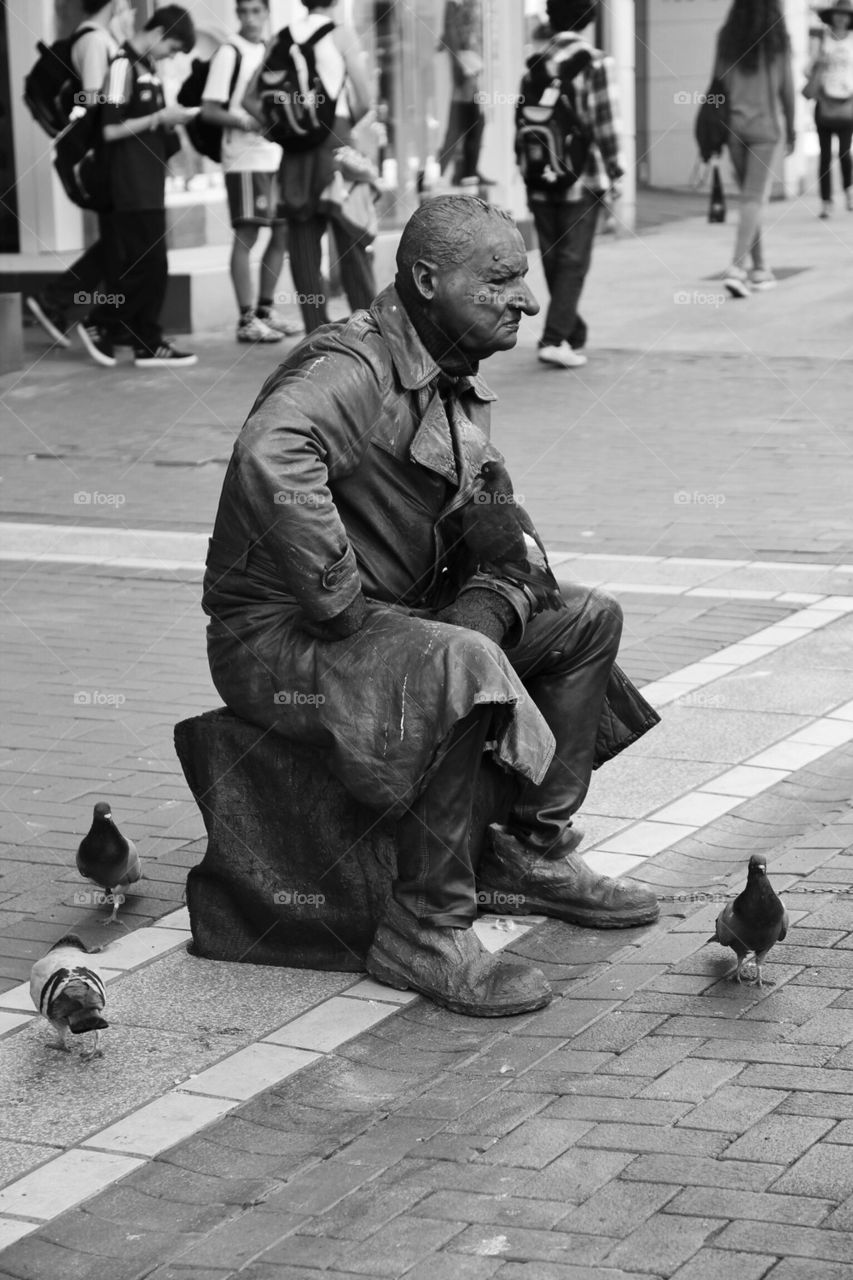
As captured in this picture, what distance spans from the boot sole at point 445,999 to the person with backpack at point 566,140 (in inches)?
337

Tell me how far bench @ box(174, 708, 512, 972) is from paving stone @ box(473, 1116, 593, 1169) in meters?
Answer: 0.91

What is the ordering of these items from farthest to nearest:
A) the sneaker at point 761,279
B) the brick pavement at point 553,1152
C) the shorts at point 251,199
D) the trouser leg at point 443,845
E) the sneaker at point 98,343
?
the sneaker at point 761,279 < the shorts at point 251,199 < the sneaker at point 98,343 < the trouser leg at point 443,845 < the brick pavement at point 553,1152

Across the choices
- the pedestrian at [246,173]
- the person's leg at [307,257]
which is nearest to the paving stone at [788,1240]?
the person's leg at [307,257]

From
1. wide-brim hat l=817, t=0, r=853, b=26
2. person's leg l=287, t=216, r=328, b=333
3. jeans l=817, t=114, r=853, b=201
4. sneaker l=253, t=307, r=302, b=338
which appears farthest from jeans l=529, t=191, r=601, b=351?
jeans l=817, t=114, r=853, b=201

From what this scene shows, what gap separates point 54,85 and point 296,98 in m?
1.69

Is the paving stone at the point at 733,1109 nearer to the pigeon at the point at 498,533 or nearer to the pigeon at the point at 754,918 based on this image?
the pigeon at the point at 754,918

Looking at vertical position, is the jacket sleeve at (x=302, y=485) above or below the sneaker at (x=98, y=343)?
above

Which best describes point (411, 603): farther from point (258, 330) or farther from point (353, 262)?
point (258, 330)

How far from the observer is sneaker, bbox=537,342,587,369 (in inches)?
501

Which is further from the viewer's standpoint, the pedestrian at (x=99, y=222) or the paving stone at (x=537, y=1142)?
the pedestrian at (x=99, y=222)

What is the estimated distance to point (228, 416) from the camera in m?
11.5

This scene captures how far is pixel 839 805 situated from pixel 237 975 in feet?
6.16

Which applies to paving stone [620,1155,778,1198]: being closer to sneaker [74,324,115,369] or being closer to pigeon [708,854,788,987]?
pigeon [708,854,788,987]

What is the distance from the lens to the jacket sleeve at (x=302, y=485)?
4238mm
